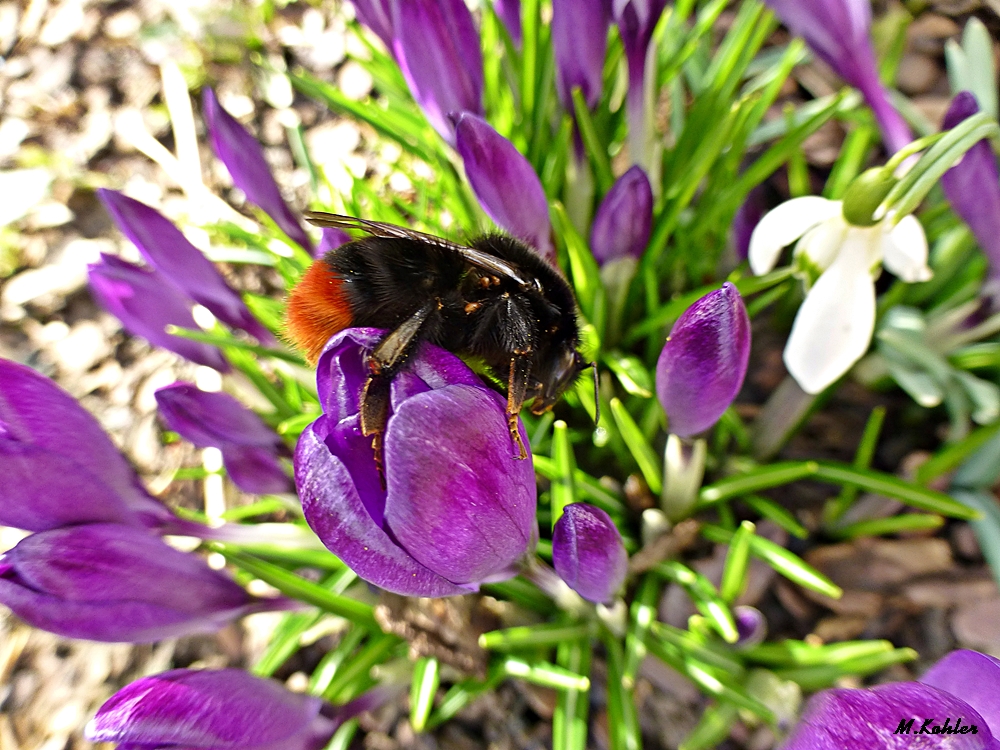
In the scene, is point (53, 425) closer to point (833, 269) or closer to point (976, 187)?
point (833, 269)

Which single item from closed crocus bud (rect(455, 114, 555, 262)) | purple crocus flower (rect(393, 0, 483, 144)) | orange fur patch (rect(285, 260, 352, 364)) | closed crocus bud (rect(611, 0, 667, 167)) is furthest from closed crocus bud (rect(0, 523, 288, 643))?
closed crocus bud (rect(611, 0, 667, 167))

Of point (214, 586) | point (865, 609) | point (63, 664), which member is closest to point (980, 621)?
point (865, 609)

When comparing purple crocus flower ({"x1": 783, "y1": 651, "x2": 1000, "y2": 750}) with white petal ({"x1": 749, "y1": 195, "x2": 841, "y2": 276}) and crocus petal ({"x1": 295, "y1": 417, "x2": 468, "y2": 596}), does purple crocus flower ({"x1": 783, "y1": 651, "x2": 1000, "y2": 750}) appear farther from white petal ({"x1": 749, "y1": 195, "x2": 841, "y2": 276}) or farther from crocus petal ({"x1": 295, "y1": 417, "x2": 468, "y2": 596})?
white petal ({"x1": 749, "y1": 195, "x2": 841, "y2": 276})

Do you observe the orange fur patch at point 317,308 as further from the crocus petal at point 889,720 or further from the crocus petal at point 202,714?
the crocus petal at point 889,720

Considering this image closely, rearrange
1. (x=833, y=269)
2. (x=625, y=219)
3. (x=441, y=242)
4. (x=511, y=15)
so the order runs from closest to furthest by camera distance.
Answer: (x=441, y=242) < (x=833, y=269) < (x=625, y=219) < (x=511, y=15)

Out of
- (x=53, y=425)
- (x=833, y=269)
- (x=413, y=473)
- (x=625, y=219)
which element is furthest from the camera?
(x=625, y=219)

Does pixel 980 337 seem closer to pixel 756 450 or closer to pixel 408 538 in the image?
pixel 756 450

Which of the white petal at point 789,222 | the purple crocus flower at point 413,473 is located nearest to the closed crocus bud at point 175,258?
the purple crocus flower at point 413,473

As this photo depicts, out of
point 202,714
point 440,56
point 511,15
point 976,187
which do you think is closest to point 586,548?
point 202,714
